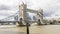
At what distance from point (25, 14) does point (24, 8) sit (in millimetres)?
988

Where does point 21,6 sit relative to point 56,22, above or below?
above

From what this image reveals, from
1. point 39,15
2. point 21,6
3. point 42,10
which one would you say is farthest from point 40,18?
point 21,6

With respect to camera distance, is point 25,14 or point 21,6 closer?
point 25,14

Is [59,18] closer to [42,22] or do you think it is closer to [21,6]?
[42,22]

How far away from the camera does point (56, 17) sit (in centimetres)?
1148

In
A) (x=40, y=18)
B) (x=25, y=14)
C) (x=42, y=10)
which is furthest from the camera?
(x=42, y=10)

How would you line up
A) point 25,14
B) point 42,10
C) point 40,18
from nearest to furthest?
point 25,14 < point 40,18 < point 42,10

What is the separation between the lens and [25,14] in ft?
33.9

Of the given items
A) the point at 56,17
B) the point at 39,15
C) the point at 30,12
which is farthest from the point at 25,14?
the point at 56,17

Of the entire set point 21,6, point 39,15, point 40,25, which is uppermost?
point 21,6

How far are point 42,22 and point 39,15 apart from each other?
63cm

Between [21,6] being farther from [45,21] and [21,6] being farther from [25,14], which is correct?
[45,21]

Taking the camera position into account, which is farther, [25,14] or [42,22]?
[42,22]

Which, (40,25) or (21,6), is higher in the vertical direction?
(21,6)
